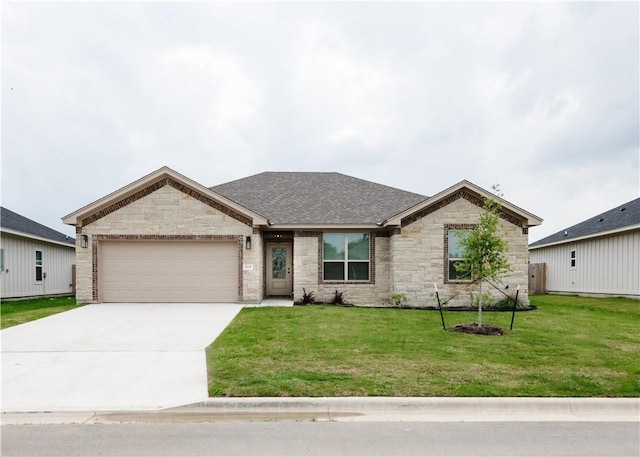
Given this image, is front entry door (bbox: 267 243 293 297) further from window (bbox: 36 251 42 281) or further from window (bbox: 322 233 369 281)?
window (bbox: 36 251 42 281)

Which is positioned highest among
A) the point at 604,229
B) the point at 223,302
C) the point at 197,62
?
the point at 197,62

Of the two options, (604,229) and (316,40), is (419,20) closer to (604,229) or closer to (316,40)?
(316,40)

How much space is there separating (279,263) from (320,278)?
8.78 feet

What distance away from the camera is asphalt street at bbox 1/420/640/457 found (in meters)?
4.34

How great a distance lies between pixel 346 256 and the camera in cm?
1695

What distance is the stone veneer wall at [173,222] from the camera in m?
15.7

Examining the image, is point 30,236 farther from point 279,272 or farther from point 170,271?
point 279,272

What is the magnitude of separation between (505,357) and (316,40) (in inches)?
489

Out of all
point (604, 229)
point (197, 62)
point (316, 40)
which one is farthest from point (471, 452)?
point (604, 229)

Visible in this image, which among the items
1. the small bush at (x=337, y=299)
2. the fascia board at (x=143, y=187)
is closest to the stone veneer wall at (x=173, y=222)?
the fascia board at (x=143, y=187)

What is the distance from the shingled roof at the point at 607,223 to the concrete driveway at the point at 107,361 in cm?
1762

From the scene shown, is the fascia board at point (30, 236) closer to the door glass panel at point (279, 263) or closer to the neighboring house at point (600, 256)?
the door glass panel at point (279, 263)

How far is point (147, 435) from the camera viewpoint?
187 inches

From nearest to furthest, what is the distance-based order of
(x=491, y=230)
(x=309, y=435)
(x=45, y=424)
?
1. (x=309, y=435)
2. (x=45, y=424)
3. (x=491, y=230)
